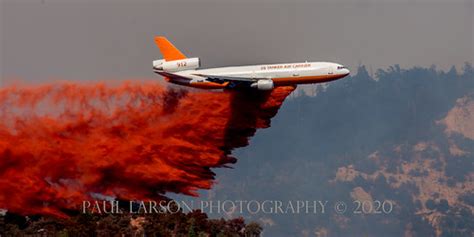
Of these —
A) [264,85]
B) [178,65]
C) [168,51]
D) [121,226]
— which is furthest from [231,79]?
[121,226]

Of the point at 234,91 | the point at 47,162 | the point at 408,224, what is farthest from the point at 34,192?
the point at 408,224

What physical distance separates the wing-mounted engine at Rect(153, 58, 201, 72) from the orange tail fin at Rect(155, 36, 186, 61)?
171 cm

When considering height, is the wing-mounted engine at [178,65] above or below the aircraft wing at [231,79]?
above

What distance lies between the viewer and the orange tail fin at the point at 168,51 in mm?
81625

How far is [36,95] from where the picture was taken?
80.6 metres

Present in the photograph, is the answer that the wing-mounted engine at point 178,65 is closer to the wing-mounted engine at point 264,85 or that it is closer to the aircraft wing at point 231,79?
the aircraft wing at point 231,79

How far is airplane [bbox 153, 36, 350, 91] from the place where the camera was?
77.4 m

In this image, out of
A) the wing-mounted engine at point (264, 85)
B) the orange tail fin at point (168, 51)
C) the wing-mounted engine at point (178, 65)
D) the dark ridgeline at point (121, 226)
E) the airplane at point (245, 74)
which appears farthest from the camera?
the orange tail fin at point (168, 51)

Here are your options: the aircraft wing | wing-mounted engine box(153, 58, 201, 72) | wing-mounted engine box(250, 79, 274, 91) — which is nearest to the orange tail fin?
wing-mounted engine box(153, 58, 201, 72)

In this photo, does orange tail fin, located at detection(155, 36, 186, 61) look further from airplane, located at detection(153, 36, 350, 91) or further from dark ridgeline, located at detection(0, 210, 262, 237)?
dark ridgeline, located at detection(0, 210, 262, 237)

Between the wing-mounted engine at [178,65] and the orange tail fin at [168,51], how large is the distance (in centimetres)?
171

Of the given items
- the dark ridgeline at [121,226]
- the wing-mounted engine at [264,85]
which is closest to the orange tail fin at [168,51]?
the wing-mounted engine at [264,85]

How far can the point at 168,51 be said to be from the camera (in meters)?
82.0

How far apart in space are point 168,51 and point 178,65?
2992mm
